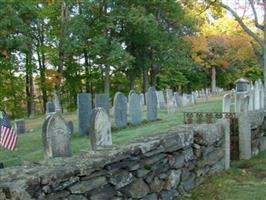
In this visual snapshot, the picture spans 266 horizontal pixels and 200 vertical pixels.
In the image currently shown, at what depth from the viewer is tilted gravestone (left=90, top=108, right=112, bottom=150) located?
856cm

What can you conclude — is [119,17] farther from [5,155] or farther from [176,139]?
[176,139]

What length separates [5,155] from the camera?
425 inches

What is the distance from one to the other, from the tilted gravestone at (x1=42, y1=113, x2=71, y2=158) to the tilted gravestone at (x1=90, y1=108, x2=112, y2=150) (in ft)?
1.85

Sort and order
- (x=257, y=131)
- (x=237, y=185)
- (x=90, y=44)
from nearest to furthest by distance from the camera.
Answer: (x=237, y=185) < (x=257, y=131) < (x=90, y=44)

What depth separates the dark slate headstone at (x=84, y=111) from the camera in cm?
1323

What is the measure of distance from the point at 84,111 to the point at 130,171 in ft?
26.6

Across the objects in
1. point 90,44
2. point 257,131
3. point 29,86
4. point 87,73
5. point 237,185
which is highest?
point 90,44

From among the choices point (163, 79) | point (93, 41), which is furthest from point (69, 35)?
point (163, 79)

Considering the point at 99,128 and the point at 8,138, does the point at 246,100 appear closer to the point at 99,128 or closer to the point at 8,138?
the point at 99,128

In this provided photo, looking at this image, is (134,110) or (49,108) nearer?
(134,110)

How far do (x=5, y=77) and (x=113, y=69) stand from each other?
9.37 meters

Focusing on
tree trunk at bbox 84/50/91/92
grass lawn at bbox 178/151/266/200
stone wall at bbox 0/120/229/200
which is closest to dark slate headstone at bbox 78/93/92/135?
grass lawn at bbox 178/151/266/200

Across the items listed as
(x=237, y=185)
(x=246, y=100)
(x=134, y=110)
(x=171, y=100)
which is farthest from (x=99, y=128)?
(x=171, y=100)

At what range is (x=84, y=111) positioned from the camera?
13305 mm
